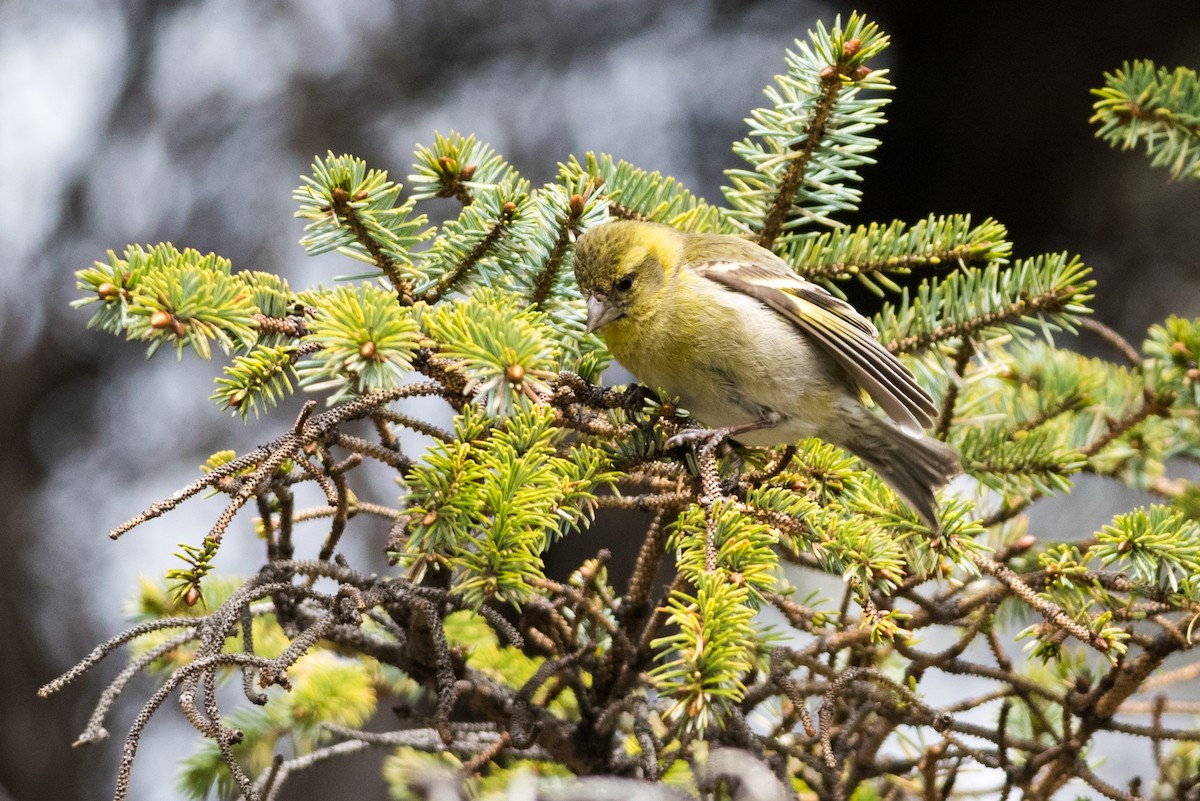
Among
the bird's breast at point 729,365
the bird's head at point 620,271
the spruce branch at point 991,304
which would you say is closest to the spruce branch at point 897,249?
the spruce branch at point 991,304

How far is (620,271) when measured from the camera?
208 centimetres

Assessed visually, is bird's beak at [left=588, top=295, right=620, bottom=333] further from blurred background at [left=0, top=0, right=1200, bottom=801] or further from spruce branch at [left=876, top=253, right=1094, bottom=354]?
blurred background at [left=0, top=0, right=1200, bottom=801]

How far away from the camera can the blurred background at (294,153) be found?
4.40 meters

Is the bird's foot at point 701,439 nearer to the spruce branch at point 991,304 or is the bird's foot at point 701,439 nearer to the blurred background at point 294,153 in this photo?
the spruce branch at point 991,304

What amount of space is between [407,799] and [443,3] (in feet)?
12.8

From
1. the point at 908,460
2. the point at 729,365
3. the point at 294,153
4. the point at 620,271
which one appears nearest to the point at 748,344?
the point at 729,365

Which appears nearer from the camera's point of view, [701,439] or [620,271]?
[701,439]

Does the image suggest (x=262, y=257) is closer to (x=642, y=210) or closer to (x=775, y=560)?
(x=642, y=210)

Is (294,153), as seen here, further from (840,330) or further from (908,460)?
(908,460)

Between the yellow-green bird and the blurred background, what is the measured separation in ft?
7.97

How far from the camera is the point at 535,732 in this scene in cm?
164

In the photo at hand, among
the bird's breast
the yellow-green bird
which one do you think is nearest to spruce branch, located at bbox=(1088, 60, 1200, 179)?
the yellow-green bird

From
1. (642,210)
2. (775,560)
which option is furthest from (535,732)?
(642,210)

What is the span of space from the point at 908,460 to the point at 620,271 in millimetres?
669
